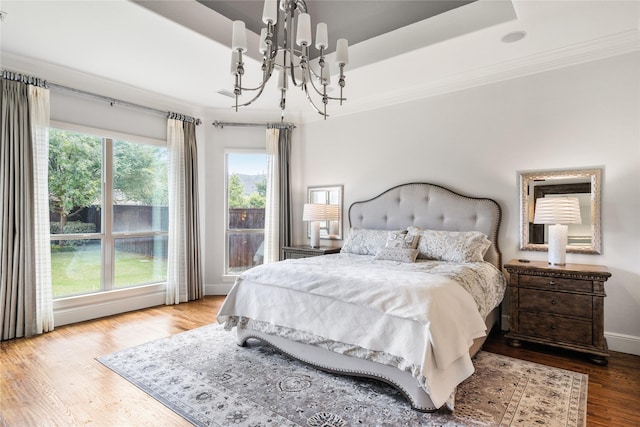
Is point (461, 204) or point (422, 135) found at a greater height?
point (422, 135)

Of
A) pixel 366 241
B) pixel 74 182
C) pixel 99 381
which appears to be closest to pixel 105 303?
pixel 74 182

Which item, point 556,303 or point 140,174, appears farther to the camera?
point 140,174

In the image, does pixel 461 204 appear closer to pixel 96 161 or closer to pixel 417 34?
pixel 417 34

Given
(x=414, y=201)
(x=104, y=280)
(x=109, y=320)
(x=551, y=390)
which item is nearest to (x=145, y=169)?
(x=104, y=280)

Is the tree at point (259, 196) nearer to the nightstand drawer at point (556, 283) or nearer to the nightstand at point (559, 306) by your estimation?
the nightstand at point (559, 306)

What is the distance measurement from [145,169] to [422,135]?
365 cm

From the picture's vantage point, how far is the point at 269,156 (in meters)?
5.19

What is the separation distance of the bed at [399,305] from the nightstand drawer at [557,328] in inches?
12.1

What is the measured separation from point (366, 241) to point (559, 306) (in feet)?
6.36

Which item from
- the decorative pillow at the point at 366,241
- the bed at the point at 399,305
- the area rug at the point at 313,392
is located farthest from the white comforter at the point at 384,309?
the decorative pillow at the point at 366,241

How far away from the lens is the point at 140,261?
4.56 metres

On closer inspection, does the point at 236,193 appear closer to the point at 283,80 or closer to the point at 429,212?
the point at 429,212

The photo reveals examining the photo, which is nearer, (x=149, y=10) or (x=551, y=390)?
(x=551, y=390)

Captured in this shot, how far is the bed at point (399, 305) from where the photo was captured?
6.61ft
